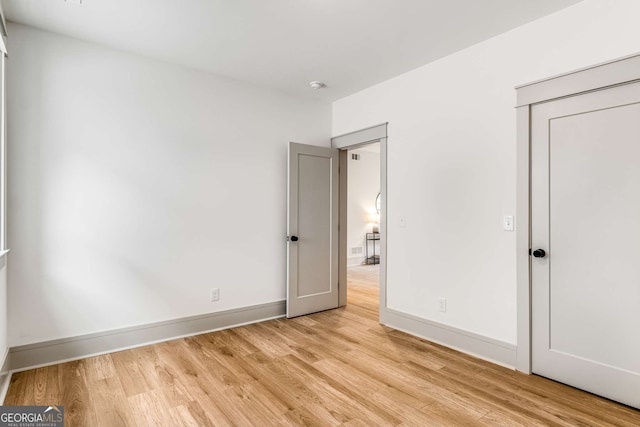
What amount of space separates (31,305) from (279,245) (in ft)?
7.47

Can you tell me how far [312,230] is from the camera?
4.18 meters

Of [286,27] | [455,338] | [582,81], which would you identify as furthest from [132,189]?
[582,81]

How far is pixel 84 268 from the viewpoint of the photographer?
288 centimetres

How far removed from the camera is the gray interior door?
157 inches

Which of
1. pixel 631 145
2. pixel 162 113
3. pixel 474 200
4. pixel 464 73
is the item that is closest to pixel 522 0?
pixel 464 73

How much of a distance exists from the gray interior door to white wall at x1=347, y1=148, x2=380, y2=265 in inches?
137

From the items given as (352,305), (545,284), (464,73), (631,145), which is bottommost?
(352,305)

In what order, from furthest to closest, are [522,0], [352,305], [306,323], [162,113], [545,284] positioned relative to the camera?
1. [352,305]
2. [306,323]
3. [162,113]
4. [545,284]
5. [522,0]

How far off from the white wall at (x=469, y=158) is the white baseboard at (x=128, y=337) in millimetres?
1588

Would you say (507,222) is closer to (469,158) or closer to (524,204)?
(524,204)

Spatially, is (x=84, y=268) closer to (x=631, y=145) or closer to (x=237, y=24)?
(x=237, y=24)

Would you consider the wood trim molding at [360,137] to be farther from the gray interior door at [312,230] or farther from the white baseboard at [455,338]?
the white baseboard at [455,338]

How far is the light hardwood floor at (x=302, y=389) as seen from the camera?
204 centimetres

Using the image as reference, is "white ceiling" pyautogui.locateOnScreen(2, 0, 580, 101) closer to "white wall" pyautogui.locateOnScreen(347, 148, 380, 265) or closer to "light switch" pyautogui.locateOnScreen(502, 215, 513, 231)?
"light switch" pyautogui.locateOnScreen(502, 215, 513, 231)
